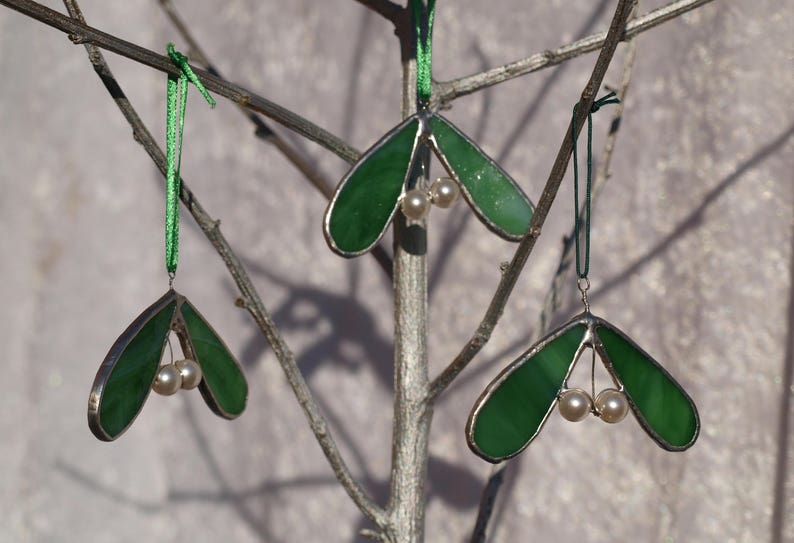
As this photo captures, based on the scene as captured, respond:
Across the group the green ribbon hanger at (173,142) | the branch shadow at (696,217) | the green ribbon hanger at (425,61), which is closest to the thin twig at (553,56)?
the green ribbon hanger at (425,61)

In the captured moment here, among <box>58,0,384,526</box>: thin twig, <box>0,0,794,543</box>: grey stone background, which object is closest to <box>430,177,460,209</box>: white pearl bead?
<box>58,0,384,526</box>: thin twig

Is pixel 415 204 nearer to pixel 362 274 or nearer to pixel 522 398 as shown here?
pixel 522 398

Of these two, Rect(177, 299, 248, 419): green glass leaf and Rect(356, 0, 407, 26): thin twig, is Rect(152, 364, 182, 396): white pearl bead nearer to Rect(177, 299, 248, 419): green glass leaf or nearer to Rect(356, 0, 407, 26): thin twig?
Rect(177, 299, 248, 419): green glass leaf

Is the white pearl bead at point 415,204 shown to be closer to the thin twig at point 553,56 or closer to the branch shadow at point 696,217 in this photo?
the thin twig at point 553,56

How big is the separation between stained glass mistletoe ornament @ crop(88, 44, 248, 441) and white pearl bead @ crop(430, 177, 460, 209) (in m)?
0.12

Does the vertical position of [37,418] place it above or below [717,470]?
above

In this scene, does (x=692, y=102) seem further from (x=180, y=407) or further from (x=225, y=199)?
(x=180, y=407)

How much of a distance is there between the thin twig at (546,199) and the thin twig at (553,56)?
2.4 inches

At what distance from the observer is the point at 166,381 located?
450 millimetres

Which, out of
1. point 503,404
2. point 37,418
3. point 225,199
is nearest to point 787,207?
point 503,404

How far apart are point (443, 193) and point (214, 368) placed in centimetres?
16

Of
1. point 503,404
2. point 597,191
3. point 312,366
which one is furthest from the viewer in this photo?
point 312,366

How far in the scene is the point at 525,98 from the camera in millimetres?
767

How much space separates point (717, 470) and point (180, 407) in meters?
0.48
